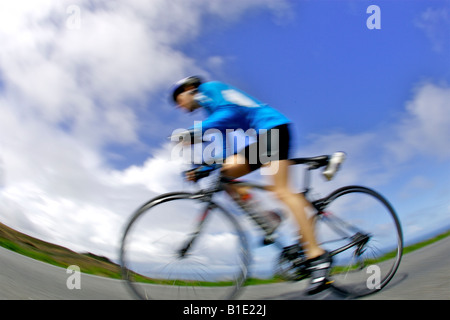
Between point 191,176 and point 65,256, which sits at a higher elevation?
point 191,176

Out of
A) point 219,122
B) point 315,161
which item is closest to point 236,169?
point 219,122

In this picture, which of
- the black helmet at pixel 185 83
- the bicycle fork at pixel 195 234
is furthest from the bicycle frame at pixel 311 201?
the black helmet at pixel 185 83

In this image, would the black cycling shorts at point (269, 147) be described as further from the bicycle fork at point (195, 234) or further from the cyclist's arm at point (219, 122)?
the bicycle fork at point (195, 234)

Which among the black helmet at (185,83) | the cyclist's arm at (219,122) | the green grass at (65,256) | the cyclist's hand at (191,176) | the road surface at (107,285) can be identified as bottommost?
the road surface at (107,285)

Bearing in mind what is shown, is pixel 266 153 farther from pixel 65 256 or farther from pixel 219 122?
pixel 65 256

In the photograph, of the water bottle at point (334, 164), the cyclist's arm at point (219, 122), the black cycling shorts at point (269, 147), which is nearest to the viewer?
the cyclist's arm at point (219, 122)

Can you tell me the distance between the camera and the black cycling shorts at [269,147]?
6.72 feet

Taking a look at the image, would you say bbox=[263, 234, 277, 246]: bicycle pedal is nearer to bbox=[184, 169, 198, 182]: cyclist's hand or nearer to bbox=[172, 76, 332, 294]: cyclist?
bbox=[172, 76, 332, 294]: cyclist

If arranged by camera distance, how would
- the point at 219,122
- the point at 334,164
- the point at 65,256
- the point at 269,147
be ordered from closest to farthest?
the point at 219,122, the point at 269,147, the point at 334,164, the point at 65,256

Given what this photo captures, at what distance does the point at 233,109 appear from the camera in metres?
2.02

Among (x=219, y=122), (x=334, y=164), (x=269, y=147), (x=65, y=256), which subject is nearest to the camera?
(x=219, y=122)

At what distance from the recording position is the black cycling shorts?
6.72 ft

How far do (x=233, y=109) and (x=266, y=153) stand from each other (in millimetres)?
385
